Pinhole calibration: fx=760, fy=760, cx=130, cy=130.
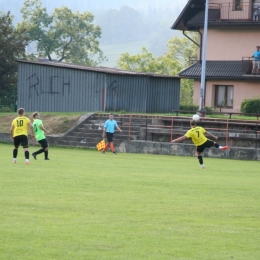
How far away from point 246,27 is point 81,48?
52092 millimetres

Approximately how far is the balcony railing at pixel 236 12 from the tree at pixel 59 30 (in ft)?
150

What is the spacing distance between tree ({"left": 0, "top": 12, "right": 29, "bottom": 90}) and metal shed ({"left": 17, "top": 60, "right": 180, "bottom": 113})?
17.8 feet

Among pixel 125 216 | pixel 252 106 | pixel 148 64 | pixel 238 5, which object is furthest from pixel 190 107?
pixel 148 64

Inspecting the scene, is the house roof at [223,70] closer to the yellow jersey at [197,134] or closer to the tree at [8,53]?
the tree at [8,53]

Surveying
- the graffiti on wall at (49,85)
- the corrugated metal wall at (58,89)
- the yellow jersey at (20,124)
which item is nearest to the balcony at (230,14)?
the corrugated metal wall at (58,89)

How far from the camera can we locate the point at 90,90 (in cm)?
4334

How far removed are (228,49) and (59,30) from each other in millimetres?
48317

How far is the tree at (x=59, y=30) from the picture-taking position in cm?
9419

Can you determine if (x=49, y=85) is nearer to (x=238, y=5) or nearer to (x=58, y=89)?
(x=58, y=89)

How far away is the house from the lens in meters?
47.6

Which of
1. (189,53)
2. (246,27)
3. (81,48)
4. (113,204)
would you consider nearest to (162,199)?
(113,204)

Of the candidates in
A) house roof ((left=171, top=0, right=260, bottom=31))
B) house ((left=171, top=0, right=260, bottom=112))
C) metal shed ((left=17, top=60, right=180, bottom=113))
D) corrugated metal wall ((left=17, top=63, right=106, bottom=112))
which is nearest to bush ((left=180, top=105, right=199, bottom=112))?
metal shed ((left=17, top=60, right=180, bottom=113))

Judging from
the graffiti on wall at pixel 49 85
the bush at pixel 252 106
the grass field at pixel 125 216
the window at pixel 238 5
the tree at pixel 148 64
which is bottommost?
the grass field at pixel 125 216

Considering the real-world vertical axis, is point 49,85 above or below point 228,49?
below
